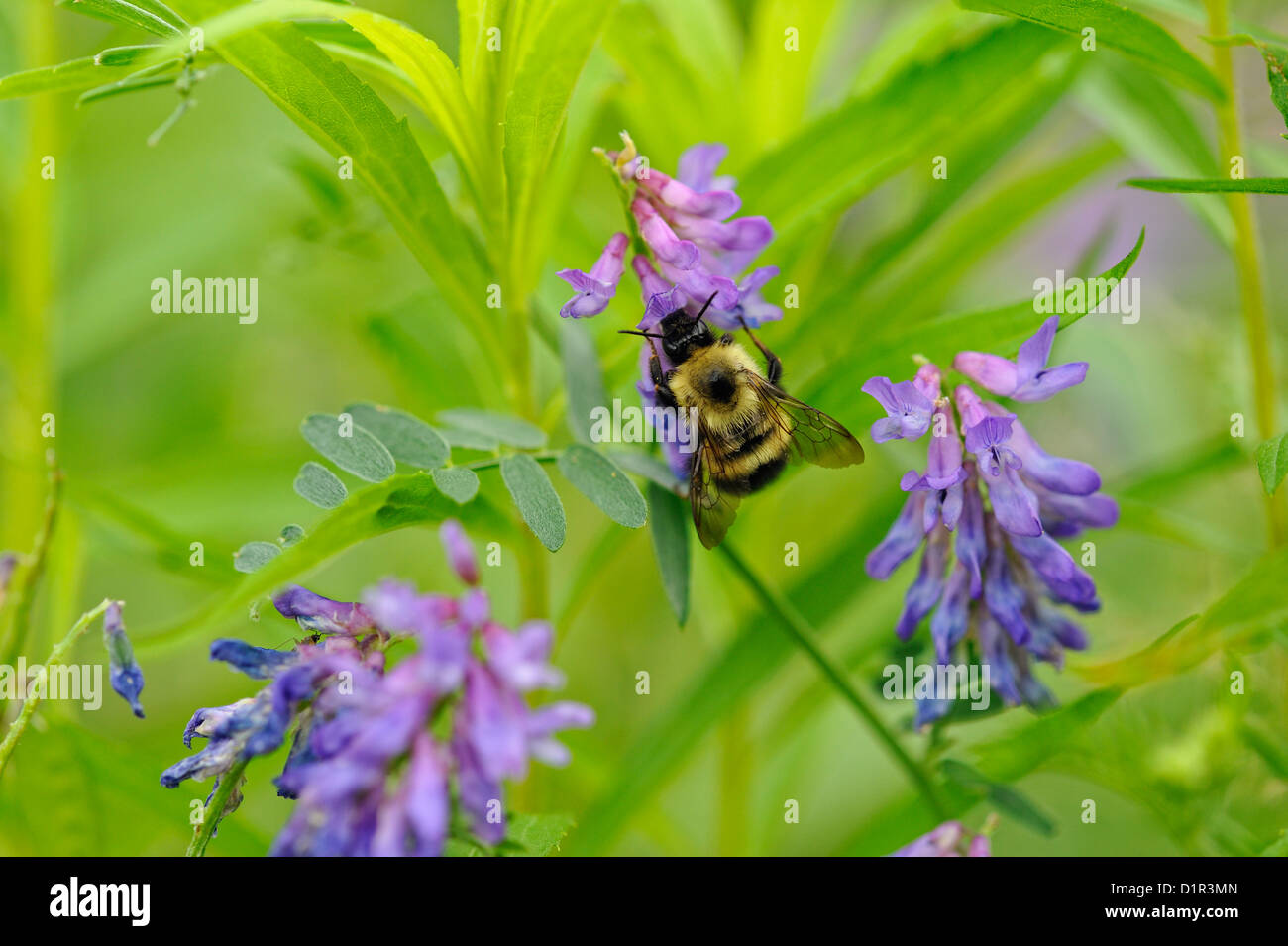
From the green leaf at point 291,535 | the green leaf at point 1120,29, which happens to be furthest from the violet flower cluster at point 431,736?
the green leaf at point 1120,29

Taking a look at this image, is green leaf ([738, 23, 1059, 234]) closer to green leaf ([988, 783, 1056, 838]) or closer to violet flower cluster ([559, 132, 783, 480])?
violet flower cluster ([559, 132, 783, 480])

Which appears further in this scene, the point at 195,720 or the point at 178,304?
the point at 178,304

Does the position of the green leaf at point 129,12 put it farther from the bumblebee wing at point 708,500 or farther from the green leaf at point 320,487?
the bumblebee wing at point 708,500

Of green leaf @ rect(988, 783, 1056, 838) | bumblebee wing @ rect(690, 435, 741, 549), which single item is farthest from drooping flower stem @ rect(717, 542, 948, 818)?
green leaf @ rect(988, 783, 1056, 838)

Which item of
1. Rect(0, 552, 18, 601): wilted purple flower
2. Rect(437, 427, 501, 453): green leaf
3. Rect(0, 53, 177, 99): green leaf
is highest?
Rect(0, 53, 177, 99): green leaf
